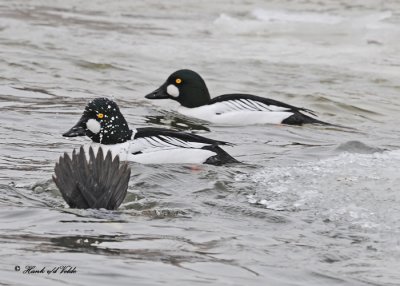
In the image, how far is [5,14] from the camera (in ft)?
65.2

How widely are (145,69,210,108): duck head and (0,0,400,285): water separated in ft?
0.83

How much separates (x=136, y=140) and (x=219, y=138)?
90.4 inches

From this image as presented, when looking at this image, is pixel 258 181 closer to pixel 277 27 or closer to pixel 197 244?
pixel 197 244

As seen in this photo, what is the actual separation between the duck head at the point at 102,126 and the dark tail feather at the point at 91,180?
2325 millimetres

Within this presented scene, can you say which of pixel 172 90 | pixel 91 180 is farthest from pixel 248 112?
pixel 91 180

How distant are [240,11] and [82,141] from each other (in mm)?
11068

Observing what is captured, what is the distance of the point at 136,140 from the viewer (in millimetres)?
9266

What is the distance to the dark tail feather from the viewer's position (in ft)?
22.5

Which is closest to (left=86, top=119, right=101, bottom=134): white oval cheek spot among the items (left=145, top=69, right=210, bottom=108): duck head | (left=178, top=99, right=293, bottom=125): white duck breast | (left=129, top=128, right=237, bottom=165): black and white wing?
(left=129, top=128, right=237, bottom=165): black and white wing

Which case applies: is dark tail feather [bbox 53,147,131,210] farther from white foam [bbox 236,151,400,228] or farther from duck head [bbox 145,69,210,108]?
duck head [bbox 145,69,210,108]

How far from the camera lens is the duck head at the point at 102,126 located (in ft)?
30.3

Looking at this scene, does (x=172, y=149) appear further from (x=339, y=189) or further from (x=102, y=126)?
(x=339, y=189)

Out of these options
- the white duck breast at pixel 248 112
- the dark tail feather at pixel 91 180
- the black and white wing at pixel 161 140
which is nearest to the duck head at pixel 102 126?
the black and white wing at pixel 161 140

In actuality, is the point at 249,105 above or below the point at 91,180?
below
